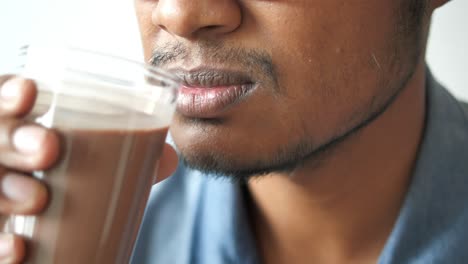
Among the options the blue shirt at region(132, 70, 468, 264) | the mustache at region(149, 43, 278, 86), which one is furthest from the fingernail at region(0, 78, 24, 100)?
the blue shirt at region(132, 70, 468, 264)

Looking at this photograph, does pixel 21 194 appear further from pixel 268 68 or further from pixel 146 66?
pixel 268 68

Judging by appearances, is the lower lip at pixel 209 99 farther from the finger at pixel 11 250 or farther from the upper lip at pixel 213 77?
the finger at pixel 11 250

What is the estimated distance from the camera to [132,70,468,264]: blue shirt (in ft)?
2.81

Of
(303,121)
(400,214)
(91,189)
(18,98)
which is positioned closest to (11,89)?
(18,98)

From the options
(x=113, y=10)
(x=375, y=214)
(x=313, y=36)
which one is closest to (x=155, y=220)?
(x=375, y=214)

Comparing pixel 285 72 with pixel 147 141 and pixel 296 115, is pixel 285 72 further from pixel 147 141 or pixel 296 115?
pixel 147 141

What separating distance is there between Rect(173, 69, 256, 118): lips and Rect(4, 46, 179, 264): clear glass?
0.15 meters

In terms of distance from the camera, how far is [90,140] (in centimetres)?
50

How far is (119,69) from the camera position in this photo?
51cm

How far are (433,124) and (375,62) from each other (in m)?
0.22

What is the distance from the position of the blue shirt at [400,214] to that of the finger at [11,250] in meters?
0.47

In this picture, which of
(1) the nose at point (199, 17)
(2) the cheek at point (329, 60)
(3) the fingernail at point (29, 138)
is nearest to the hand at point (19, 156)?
(3) the fingernail at point (29, 138)

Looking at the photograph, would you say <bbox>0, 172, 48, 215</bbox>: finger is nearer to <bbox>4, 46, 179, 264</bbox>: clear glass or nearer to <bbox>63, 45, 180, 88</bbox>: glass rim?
<bbox>4, 46, 179, 264</bbox>: clear glass

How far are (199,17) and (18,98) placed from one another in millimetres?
254
